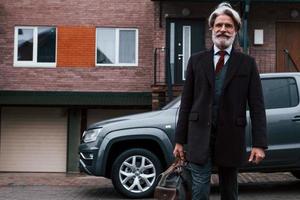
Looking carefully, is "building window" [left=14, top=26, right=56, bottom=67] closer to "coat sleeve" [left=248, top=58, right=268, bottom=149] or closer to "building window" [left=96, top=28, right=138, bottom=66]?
"building window" [left=96, top=28, right=138, bottom=66]

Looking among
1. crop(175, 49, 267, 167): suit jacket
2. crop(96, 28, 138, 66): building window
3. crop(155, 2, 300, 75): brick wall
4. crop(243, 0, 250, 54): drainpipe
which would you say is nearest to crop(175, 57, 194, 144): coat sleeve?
crop(175, 49, 267, 167): suit jacket

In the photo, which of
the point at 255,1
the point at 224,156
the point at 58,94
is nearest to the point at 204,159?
the point at 224,156

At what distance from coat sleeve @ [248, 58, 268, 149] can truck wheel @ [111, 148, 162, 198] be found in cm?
428

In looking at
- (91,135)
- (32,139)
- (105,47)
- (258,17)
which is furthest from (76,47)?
(91,135)

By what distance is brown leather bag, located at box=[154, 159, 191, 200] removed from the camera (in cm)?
459

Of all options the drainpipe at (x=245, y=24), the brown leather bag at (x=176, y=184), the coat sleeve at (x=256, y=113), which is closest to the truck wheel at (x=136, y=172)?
the brown leather bag at (x=176, y=184)

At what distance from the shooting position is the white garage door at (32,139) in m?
18.8

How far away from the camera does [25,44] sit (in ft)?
60.0

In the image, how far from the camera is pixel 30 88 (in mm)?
18281

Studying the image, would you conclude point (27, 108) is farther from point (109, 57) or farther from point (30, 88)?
point (109, 57)

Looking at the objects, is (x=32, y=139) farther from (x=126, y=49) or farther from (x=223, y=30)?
(x=223, y=30)

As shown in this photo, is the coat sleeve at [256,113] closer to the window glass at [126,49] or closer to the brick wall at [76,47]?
the brick wall at [76,47]

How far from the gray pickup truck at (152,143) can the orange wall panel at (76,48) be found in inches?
375

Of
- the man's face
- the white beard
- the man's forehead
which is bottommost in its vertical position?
the white beard
